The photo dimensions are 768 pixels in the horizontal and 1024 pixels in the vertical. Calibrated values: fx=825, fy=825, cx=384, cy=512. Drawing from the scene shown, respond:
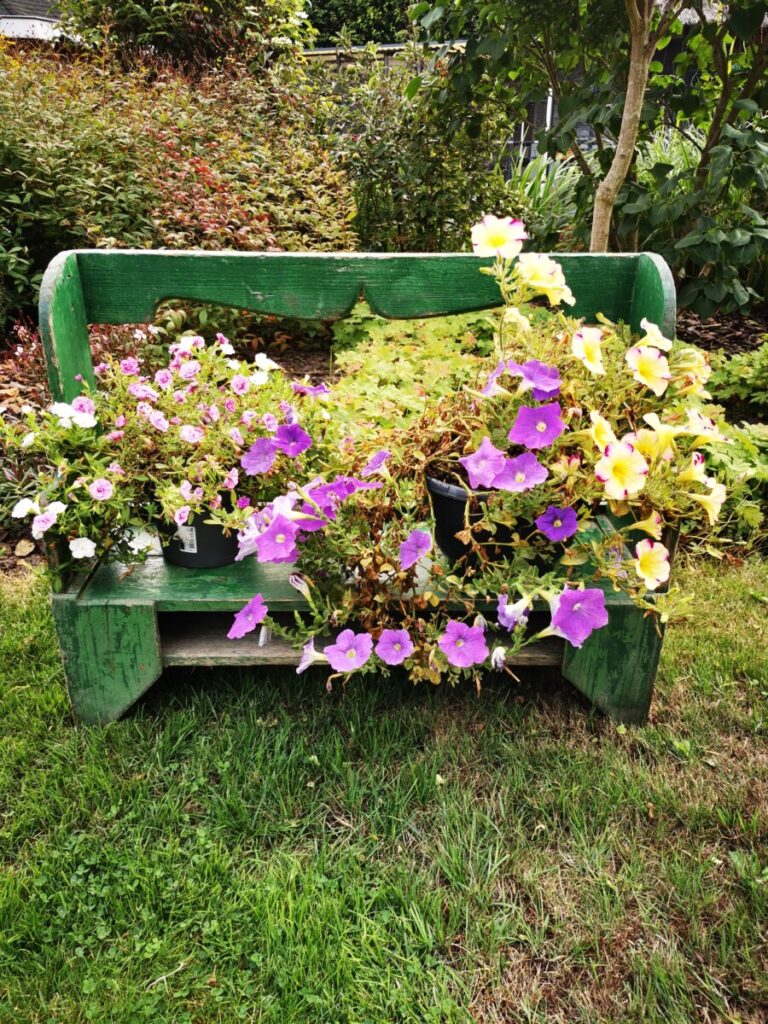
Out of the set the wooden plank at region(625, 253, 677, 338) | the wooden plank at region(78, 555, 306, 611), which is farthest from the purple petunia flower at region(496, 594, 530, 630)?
the wooden plank at region(625, 253, 677, 338)

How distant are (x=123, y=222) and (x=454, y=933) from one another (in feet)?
12.1

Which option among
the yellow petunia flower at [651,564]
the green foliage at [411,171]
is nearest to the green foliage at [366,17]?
the green foliage at [411,171]

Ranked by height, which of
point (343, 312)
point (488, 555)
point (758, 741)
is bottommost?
point (758, 741)

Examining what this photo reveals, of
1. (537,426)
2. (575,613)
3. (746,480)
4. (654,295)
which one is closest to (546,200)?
(746,480)

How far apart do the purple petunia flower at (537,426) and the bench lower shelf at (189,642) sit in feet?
1.60

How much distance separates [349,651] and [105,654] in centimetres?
59

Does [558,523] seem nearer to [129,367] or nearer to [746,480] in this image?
[129,367]

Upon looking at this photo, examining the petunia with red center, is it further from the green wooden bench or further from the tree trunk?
the tree trunk

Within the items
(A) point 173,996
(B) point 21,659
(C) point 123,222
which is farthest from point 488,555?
(C) point 123,222

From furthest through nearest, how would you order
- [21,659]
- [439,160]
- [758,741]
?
1. [439,160]
2. [21,659]
3. [758,741]

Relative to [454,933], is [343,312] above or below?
above

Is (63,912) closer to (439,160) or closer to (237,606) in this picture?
(237,606)

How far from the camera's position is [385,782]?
5.87ft

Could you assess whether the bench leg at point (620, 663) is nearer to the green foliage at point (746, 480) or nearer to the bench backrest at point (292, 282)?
the bench backrest at point (292, 282)
